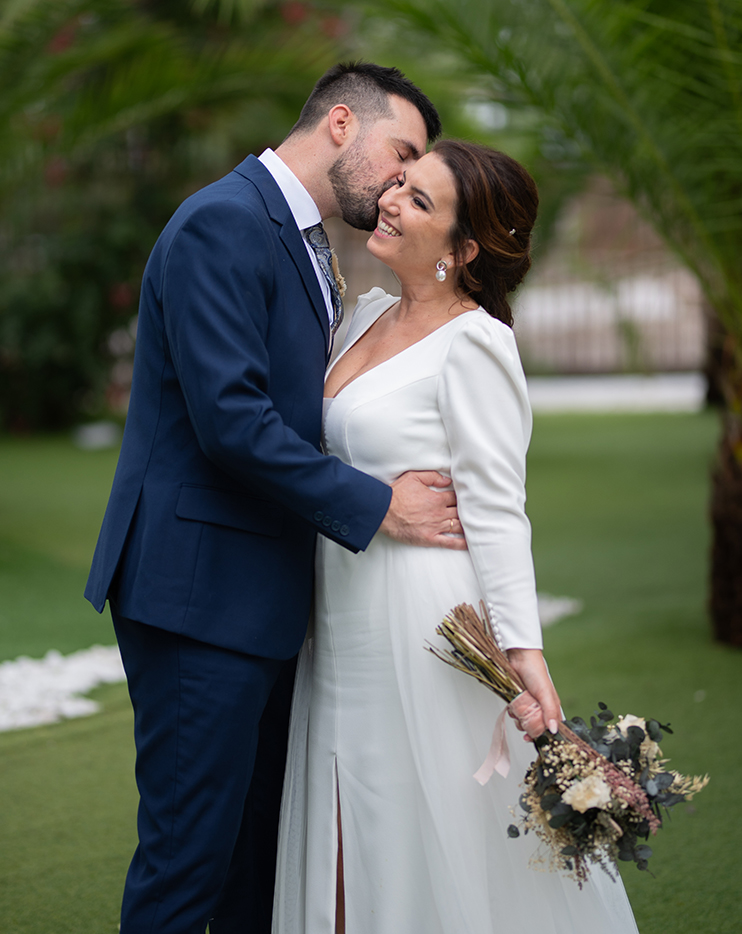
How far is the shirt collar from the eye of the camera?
7.01ft

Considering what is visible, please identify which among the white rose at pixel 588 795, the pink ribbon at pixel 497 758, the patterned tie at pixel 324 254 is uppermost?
the patterned tie at pixel 324 254

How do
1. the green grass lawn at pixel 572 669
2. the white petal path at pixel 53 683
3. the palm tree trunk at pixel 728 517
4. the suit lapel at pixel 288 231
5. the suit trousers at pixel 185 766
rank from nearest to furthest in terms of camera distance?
1. the suit trousers at pixel 185 766
2. the suit lapel at pixel 288 231
3. the green grass lawn at pixel 572 669
4. the white petal path at pixel 53 683
5. the palm tree trunk at pixel 728 517

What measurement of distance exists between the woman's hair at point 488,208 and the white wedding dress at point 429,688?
0.16 m

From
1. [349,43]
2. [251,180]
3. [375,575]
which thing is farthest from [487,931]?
[349,43]

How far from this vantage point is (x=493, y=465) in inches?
78.5

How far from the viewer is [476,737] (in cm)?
210

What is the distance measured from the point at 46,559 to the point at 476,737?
5.20m

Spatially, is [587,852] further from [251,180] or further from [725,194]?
[725,194]

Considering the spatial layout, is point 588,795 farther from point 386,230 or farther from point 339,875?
point 386,230

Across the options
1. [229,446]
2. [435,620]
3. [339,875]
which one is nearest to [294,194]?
[229,446]

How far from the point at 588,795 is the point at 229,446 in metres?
0.85

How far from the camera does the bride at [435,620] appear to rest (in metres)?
2.01

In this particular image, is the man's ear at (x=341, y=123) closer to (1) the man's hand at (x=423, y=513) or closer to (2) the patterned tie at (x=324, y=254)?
(2) the patterned tie at (x=324, y=254)

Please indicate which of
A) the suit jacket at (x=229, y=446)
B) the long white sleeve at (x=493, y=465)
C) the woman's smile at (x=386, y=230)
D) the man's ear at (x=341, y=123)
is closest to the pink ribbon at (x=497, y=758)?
the long white sleeve at (x=493, y=465)
